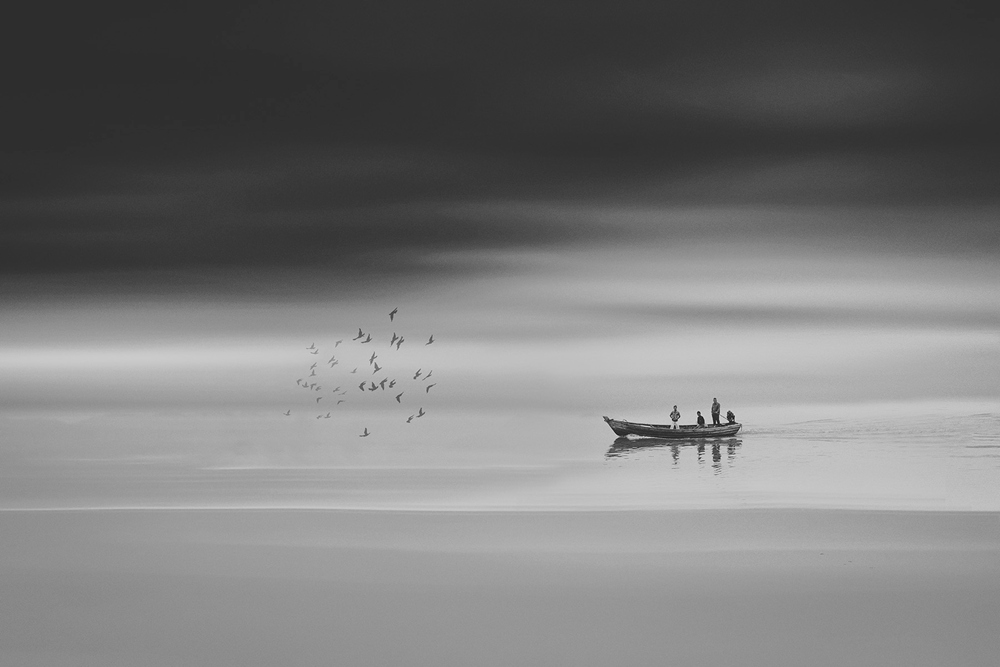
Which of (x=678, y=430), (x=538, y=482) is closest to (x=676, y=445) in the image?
(x=678, y=430)

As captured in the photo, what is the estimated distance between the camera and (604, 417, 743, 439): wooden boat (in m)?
71.3

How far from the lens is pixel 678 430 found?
72500 mm

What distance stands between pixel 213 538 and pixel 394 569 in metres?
4.63

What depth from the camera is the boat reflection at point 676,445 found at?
2282 inches

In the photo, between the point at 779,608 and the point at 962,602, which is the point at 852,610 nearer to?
the point at 779,608

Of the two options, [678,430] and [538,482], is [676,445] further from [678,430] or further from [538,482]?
[538,482]

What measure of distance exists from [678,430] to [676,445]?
1.32 m

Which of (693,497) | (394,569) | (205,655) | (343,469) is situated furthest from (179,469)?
(205,655)

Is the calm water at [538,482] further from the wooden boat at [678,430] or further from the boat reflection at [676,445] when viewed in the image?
the wooden boat at [678,430]

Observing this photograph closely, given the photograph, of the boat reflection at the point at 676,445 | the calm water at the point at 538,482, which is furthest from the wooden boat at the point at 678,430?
the calm water at the point at 538,482

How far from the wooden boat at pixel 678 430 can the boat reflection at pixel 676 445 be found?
0.61m

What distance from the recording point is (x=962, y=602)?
1260 cm

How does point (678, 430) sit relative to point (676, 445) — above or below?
above

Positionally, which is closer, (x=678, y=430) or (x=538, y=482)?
(x=538, y=482)
